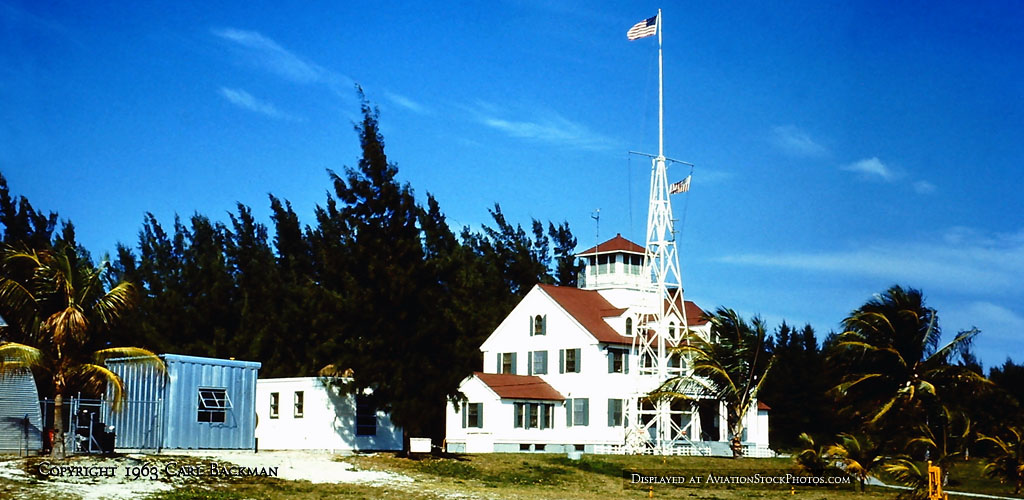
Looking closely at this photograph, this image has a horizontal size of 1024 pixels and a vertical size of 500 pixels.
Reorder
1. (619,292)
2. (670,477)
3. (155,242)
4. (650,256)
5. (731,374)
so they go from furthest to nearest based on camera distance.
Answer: (155,242)
(619,292)
(650,256)
(731,374)
(670,477)

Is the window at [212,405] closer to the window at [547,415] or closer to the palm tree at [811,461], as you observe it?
the palm tree at [811,461]

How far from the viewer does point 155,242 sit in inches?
3300

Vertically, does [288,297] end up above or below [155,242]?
below

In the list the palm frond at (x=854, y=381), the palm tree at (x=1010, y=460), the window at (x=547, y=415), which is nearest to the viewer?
the palm tree at (x=1010, y=460)

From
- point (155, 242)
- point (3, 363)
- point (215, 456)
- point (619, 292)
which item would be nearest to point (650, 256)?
point (619, 292)

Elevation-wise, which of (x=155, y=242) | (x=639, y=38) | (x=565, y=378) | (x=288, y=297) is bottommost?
(x=565, y=378)

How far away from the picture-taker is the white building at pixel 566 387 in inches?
2293

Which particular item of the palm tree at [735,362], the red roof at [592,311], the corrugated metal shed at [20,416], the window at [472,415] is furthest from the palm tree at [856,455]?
the window at [472,415]

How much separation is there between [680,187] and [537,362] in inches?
507

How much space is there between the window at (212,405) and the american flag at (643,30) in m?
28.2

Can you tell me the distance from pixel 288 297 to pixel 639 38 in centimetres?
2636

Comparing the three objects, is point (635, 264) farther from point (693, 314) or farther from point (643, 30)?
point (643, 30)

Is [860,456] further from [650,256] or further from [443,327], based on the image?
[650,256]

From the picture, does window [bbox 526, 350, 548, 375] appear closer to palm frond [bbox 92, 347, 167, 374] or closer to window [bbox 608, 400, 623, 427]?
window [bbox 608, 400, 623, 427]
